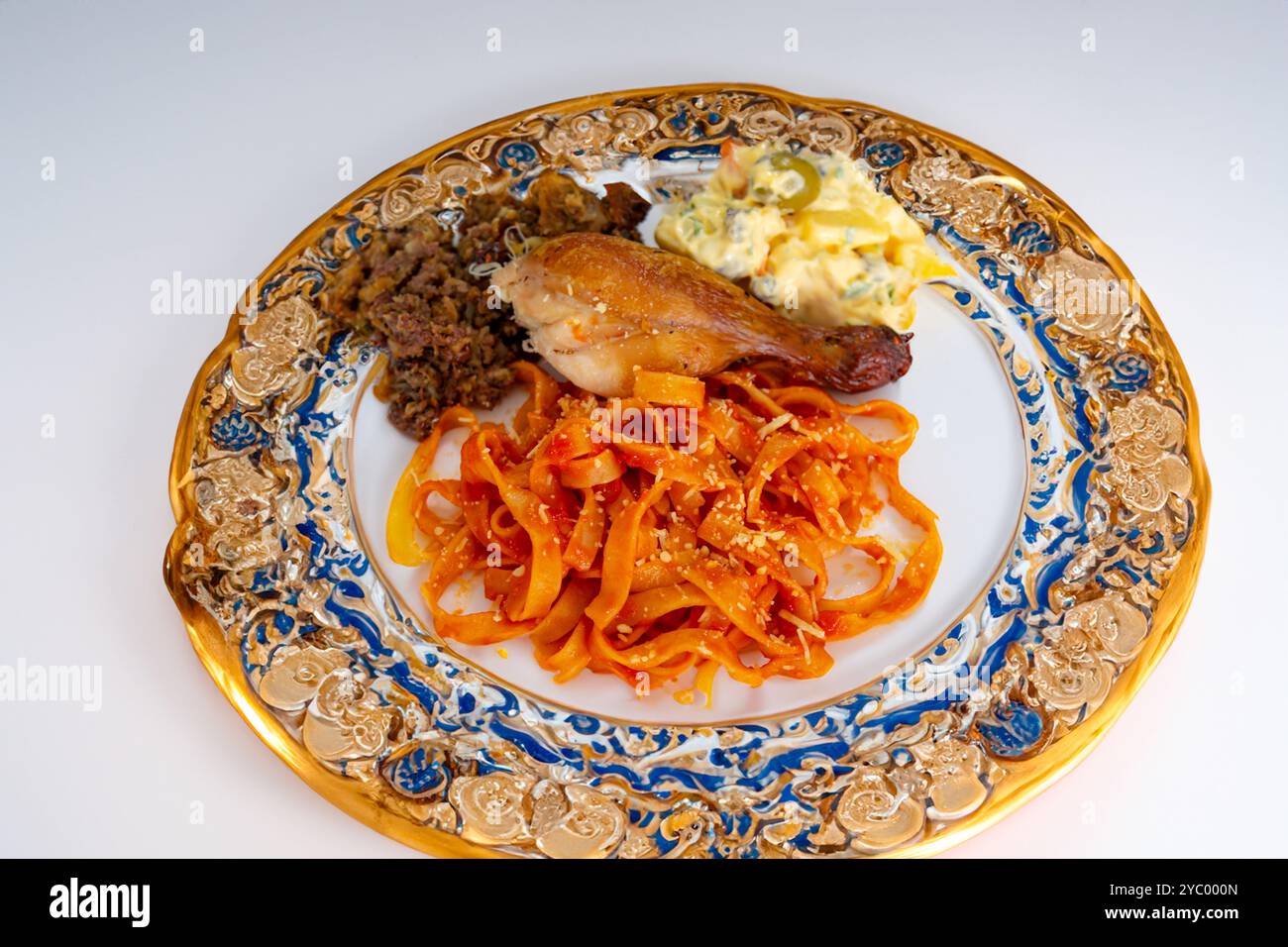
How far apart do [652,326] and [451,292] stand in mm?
885

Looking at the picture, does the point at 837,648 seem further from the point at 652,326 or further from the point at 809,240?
the point at 809,240

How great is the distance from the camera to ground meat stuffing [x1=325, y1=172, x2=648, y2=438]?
4.54m

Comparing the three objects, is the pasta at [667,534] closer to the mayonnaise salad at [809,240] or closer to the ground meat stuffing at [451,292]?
the ground meat stuffing at [451,292]

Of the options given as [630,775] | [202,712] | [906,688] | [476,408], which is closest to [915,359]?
[906,688]

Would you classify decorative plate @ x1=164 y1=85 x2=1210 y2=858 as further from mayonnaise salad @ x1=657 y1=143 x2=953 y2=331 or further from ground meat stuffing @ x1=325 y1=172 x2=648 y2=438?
mayonnaise salad @ x1=657 y1=143 x2=953 y2=331

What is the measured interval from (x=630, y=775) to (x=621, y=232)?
2.40 meters

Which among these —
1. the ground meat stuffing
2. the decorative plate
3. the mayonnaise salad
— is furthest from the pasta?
the mayonnaise salad

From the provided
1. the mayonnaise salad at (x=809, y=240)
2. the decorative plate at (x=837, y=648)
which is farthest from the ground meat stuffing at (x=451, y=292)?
the mayonnaise salad at (x=809, y=240)

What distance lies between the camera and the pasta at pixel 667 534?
3.92 metres

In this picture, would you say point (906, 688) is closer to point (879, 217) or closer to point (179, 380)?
point (879, 217)

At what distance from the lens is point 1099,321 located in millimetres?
4789

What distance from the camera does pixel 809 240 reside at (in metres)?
4.59

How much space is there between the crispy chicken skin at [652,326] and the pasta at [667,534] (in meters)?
0.16

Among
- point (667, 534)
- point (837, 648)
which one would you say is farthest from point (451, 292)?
point (837, 648)
